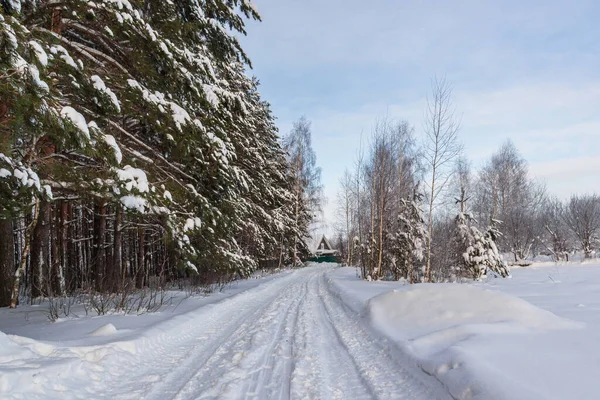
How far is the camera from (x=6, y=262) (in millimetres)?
7395

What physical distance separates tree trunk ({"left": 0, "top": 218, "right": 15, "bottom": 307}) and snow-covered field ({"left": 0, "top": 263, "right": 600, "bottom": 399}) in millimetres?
702

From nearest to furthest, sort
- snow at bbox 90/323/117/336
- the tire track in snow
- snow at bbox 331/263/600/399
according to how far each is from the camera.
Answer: snow at bbox 331/263/600/399, the tire track in snow, snow at bbox 90/323/117/336

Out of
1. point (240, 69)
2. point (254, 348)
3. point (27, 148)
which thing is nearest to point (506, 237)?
point (240, 69)

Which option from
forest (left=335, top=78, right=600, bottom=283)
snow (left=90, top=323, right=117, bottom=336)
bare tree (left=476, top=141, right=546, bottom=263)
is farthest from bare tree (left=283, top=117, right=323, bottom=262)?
snow (left=90, top=323, right=117, bottom=336)

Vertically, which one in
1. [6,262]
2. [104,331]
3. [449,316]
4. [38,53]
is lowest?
[104,331]

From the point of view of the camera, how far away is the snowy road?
3.45 meters

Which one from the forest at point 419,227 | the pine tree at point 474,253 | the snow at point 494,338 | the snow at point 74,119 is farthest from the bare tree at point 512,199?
the snow at point 74,119

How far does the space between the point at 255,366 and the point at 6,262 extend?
6587 millimetres

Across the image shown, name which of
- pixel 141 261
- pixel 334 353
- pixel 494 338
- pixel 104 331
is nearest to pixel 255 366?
pixel 334 353

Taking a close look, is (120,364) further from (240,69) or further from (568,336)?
(240,69)

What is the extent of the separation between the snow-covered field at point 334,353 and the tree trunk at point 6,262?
0.70 m

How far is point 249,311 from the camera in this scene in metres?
8.66

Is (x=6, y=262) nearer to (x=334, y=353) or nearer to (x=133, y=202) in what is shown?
(x=133, y=202)

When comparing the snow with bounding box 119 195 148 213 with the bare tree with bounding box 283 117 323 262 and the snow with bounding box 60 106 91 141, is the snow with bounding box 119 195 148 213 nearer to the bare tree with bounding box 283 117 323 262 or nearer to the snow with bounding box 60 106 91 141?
the snow with bounding box 60 106 91 141
